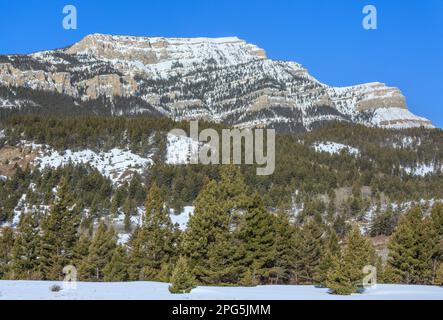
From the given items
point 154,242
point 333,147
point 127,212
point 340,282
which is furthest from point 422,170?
point 340,282

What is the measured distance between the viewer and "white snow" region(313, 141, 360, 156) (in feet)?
585

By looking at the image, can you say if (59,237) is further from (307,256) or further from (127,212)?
(127,212)

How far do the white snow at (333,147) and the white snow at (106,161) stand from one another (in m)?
75.5

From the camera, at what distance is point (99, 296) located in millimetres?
19750

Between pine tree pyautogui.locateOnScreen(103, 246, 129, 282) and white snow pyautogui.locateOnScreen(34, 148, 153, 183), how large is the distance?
64.2m

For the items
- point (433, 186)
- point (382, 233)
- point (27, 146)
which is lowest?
point (382, 233)

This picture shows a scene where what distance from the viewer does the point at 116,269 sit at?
46375mm

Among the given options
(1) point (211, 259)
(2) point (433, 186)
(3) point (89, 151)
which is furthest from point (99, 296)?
(2) point (433, 186)

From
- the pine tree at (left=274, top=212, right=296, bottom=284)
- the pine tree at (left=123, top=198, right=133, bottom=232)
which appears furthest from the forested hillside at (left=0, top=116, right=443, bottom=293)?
the pine tree at (left=123, top=198, right=133, bottom=232)

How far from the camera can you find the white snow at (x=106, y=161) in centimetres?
11488

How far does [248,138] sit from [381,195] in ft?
146

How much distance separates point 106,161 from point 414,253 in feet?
287

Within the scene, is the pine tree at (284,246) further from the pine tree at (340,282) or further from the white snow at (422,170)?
the white snow at (422,170)
